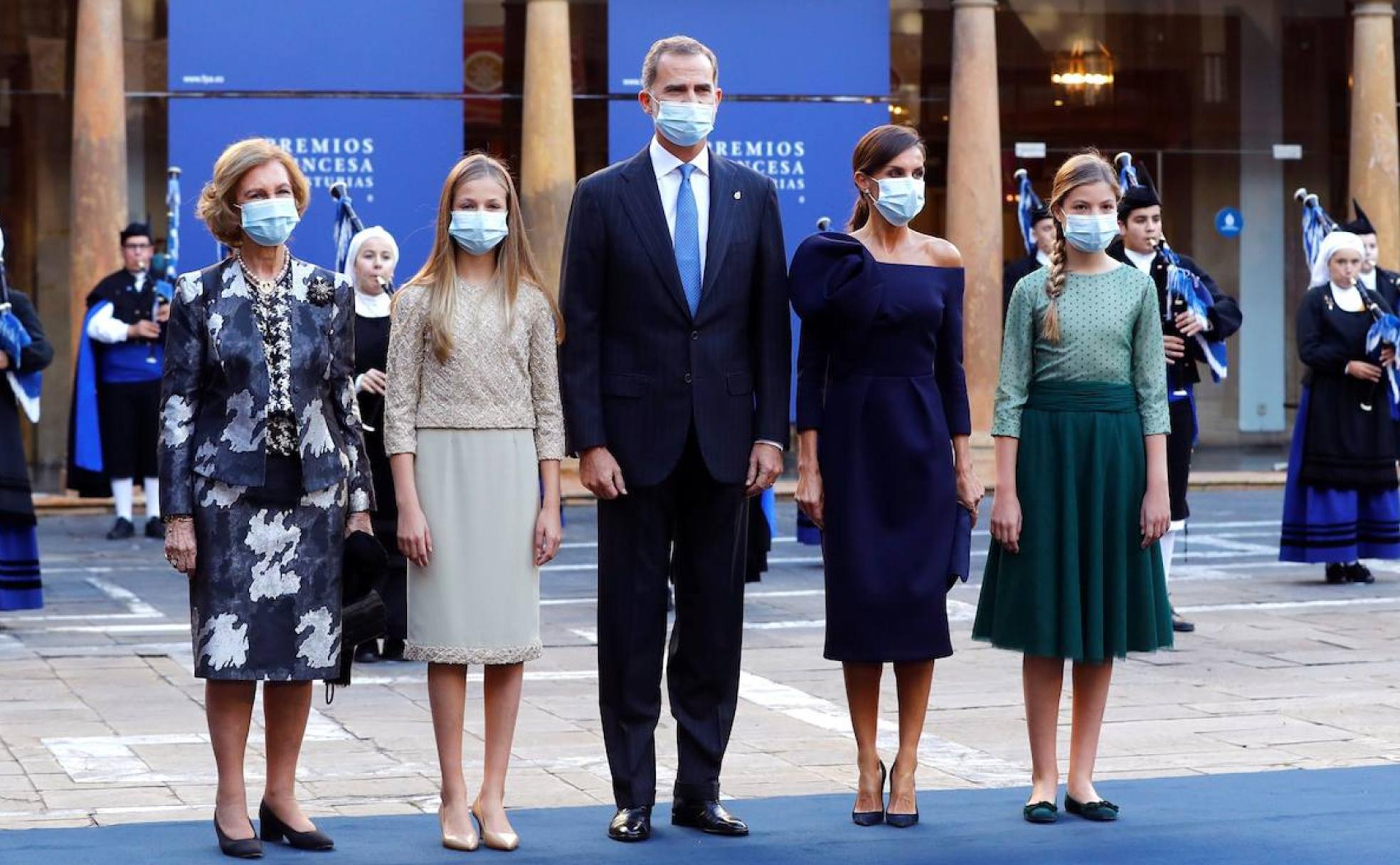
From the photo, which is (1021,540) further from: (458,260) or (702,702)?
(458,260)

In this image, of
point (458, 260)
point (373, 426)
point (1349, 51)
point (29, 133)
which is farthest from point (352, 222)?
point (1349, 51)

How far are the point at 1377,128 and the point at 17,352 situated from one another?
13390 mm

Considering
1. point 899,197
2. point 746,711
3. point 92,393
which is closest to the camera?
point 899,197

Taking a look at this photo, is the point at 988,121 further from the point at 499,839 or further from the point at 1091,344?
the point at 499,839

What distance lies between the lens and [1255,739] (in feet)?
26.6

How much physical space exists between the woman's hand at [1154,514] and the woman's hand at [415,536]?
2011mm

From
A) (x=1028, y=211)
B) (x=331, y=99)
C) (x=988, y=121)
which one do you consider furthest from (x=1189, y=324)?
Result: (x=331, y=99)

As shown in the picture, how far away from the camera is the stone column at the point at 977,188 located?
19.6 metres

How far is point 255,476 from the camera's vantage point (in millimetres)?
6078

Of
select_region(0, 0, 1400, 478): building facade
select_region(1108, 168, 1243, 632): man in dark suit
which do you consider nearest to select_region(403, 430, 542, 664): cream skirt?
select_region(1108, 168, 1243, 632): man in dark suit

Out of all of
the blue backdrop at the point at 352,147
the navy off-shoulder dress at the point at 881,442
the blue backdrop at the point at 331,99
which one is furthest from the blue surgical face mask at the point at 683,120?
the blue backdrop at the point at 352,147

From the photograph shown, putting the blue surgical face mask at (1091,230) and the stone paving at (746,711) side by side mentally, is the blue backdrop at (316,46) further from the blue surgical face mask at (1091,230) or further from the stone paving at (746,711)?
the blue surgical face mask at (1091,230)

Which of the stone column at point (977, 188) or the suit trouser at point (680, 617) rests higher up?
the stone column at point (977, 188)

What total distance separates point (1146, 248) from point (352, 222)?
3.54 metres
